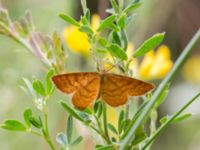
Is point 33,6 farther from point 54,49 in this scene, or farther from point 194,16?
point 54,49

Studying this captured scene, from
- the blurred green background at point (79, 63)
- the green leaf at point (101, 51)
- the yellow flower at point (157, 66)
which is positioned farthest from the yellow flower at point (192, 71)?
the green leaf at point (101, 51)

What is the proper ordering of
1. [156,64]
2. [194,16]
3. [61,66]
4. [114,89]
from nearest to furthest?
[114,89] → [61,66] → [156,64] → [194,16]

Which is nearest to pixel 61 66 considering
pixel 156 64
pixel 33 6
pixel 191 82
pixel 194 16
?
pixel 156 64

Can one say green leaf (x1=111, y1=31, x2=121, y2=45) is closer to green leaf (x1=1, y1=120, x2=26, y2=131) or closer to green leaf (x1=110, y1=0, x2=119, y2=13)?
green leaf (x1=110, y1=0, x2=119, y2=13)

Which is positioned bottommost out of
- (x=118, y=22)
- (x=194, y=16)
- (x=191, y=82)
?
(x=191, y=82)

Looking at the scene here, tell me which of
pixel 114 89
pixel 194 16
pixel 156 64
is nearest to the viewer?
pixel 114 89

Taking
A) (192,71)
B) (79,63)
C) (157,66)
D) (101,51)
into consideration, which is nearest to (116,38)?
(101,51)
